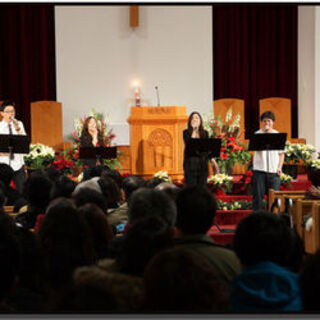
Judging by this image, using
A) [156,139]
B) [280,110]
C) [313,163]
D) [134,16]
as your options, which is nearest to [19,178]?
[156,139]

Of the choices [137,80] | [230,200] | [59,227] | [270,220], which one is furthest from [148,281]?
[137,80]

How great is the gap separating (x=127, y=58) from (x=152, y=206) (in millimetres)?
8777

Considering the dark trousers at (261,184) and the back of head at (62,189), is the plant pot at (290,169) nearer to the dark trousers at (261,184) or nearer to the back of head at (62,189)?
the dark trousers at (261,184)

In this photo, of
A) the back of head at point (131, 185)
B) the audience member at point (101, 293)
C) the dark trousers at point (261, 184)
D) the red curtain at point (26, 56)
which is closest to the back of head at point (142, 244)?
the audience member at point (101, 293)

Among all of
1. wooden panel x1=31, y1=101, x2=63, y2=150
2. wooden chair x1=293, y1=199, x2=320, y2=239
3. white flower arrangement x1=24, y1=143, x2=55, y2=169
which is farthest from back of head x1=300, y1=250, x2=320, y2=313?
wooden panel x1=31, y1=101, x2=63, y2=150

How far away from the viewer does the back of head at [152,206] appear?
2.73 m

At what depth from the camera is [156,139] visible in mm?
8805

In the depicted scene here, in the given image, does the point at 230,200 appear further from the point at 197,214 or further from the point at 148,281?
the point at 148,281

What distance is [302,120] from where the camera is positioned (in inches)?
452

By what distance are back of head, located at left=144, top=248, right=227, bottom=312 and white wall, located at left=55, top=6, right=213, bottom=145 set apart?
959cm

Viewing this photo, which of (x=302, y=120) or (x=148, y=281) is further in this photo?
(x=302, y=120)

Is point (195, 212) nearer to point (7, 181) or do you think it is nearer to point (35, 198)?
point (35, 198)

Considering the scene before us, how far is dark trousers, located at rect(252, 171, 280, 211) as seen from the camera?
20.8 feet

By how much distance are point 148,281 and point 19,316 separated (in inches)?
39.9
